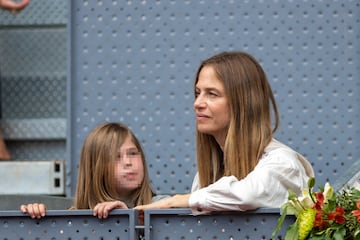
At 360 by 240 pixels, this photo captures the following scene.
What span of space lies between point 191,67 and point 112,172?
1.20 meters

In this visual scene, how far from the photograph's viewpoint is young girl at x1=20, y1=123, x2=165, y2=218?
11.0 feet

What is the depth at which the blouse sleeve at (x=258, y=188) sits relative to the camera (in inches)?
102

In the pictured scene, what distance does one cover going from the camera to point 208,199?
2.62 meters

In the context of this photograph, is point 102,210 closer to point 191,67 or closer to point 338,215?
point 338,215

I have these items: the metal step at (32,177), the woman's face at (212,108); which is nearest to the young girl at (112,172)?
the woman's face at (212,108)

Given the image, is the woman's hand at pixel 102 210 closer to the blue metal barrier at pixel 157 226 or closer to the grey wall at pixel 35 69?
the blue metal barrier at pixel 157 226

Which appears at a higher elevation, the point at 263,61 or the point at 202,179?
the point at 263,61

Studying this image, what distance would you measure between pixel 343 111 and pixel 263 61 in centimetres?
42

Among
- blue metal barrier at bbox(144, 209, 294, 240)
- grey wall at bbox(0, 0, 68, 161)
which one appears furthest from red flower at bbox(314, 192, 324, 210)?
grey wall at bbox(0, 0, 68, 161)

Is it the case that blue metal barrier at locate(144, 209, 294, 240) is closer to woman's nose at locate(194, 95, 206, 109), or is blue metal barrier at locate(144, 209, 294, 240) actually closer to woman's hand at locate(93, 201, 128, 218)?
woman's hand at locate(93, 201, 128, 218)

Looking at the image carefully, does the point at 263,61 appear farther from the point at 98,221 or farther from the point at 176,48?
the point at 98,221

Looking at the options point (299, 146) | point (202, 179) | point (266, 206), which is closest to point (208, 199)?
point (266, 206)

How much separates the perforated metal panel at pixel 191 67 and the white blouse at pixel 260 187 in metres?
1.53

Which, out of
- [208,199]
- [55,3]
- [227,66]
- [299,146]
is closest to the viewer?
[208,199]
